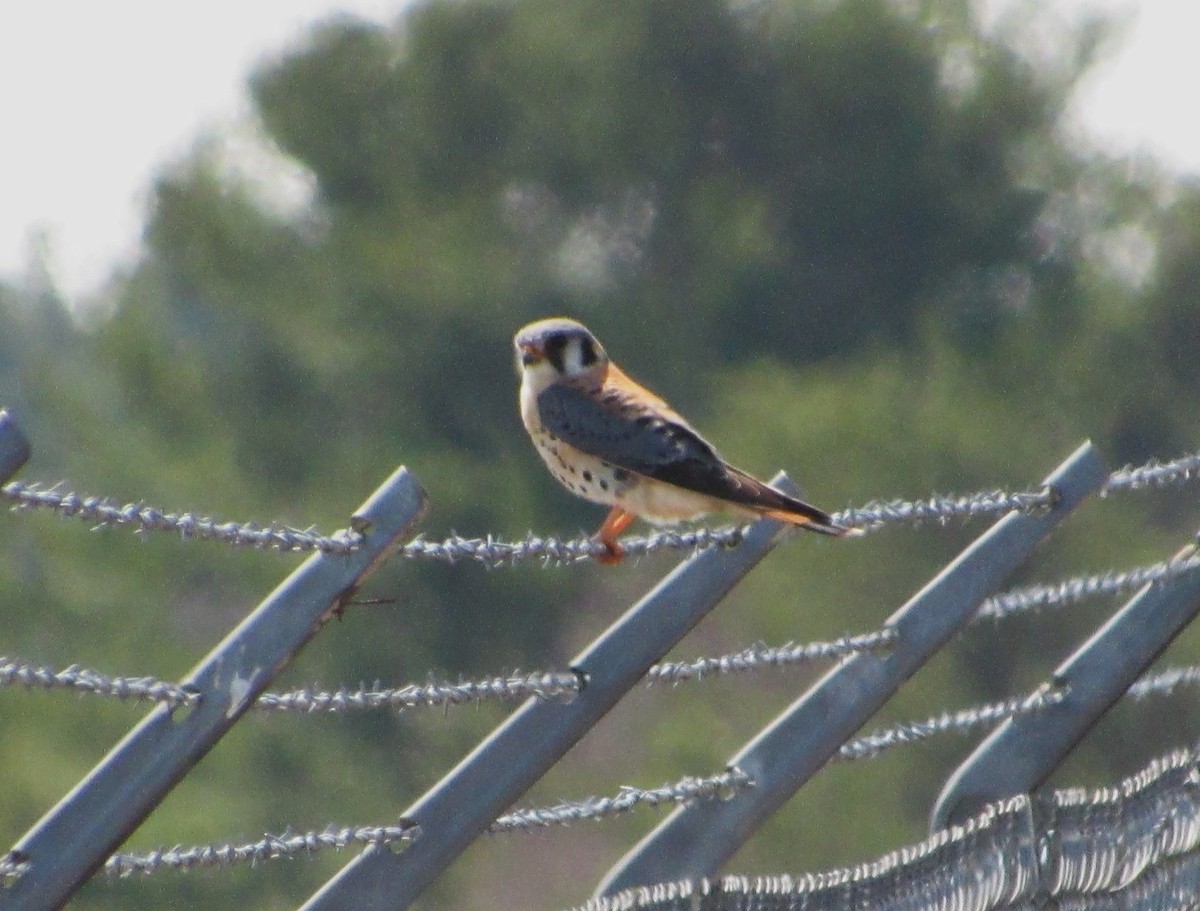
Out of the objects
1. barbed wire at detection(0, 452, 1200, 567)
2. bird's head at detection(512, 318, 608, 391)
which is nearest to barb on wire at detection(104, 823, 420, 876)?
barbed wire at detection(0, 452, 1200, 567)

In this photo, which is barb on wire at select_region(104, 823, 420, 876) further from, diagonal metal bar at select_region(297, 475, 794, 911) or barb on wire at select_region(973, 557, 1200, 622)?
barb on wire at select_region(973, 557, 1200, 622)

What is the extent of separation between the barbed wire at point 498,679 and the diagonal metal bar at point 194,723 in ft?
0.09

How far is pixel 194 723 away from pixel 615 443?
8.30 feet

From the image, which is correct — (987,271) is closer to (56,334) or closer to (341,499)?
(341,499)

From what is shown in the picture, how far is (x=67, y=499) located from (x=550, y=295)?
1677 centimetres

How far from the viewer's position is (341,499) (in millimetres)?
16406

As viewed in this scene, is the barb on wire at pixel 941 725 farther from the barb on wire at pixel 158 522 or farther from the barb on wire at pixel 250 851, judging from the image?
the barb on wire at pixel 158 522

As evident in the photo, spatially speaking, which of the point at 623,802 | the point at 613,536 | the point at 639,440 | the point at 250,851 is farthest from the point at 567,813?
the point at 639,440

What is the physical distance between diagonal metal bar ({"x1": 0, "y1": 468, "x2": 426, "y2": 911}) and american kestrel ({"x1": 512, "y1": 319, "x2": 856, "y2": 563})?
1.81 m

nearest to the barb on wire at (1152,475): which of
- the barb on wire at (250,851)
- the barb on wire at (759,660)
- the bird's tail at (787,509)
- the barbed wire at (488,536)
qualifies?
the barbed wire at (488,536)

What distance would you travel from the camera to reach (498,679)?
6.65 feet

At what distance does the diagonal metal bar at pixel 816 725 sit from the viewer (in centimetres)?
229

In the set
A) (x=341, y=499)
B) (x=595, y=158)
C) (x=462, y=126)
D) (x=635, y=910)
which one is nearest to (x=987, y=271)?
(x=595, y=158)

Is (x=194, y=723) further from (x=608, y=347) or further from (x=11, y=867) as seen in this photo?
(x=608, y=347)
